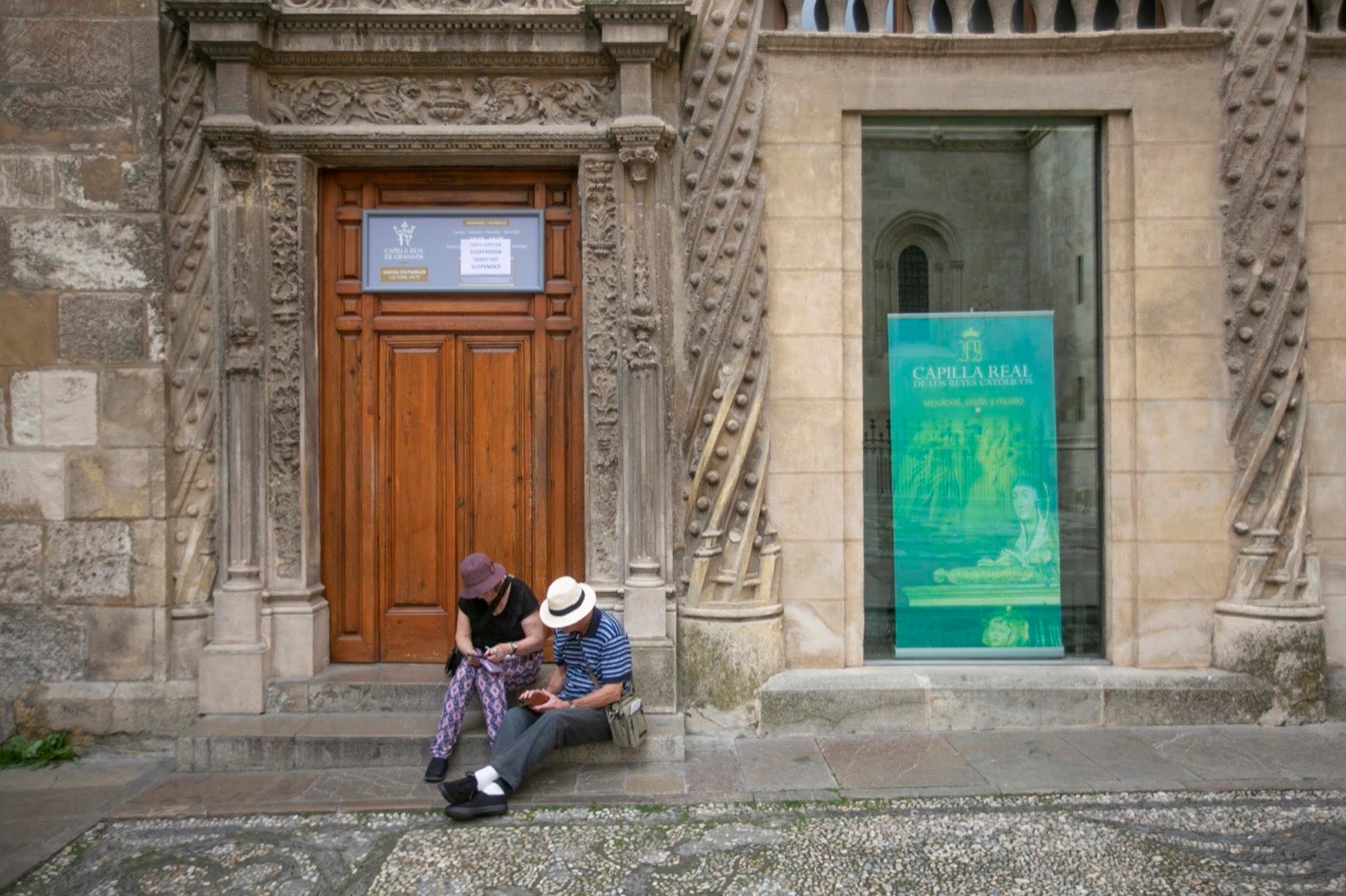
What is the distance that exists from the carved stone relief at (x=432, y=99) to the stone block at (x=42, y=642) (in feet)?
11.5

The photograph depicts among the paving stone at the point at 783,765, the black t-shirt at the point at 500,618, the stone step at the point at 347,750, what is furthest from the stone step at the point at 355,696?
the paving stone at the point at 783,765

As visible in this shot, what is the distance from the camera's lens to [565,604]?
5473 millimetres

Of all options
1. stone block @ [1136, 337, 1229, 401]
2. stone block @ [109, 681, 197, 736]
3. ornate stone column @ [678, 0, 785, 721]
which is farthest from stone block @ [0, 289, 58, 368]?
stone block @ [1136, 337, 1229, 401]

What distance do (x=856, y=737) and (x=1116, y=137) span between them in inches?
174

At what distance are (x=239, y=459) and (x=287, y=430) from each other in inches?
13.6

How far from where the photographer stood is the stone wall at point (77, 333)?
627 centimetres

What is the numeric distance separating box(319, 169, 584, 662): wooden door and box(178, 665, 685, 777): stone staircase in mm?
597

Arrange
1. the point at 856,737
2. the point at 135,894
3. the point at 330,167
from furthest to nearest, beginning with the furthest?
the point at 330,167
the point at 856,737
the point at 135,894

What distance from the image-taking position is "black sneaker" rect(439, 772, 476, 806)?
16.6 ft

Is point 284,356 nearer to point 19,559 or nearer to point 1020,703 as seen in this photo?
point 19,559

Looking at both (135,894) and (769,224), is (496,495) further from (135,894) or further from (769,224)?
(135,894)

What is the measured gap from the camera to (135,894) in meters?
4.31

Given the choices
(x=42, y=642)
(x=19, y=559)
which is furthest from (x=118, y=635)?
(x=19, y=559)

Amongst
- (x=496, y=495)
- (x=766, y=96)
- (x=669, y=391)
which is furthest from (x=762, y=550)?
(x=766, y=96)
